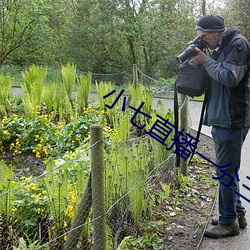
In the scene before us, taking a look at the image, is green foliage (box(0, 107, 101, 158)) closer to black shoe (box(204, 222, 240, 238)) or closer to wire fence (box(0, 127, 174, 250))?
wire fence (box(0, 127, 174, 250))

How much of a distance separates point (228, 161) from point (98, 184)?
1.27m

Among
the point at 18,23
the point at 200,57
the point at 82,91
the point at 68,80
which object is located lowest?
the point at 82,91

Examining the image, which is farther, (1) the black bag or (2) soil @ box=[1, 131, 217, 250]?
(2) soil @ box=[1, 131, 217, 250]

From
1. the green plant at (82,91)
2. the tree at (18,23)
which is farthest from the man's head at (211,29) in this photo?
the tree at (18,23)

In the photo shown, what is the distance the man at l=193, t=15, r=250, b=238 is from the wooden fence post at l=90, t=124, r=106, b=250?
1129 millimetres

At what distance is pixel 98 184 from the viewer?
7.77 ft

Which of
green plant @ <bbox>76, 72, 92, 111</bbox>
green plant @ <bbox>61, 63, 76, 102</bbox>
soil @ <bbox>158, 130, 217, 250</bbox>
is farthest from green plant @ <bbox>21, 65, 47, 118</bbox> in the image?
soil @ <bbox>158, 130, 217, 250</bbox>

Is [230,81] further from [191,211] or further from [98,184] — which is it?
[191,211]

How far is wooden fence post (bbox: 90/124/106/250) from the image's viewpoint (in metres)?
2.33

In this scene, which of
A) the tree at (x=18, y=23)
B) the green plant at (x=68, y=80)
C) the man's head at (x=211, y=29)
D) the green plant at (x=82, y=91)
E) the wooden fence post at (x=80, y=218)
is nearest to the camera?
the wooden fence post at (x=80, y=218)

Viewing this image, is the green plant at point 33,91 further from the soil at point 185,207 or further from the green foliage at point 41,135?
the soil at point 185,207

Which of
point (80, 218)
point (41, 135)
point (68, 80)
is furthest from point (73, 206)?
point (68, 80)

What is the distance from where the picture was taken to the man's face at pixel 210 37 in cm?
302

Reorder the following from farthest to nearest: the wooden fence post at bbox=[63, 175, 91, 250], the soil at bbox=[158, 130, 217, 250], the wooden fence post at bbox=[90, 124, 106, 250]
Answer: the soil at bbox=[158, 130, 217, 250] < the wooden fence post at bbox=[63, 175, 91, 250] < the wooden fence post at bbox=[90, 124, 106, 250]
